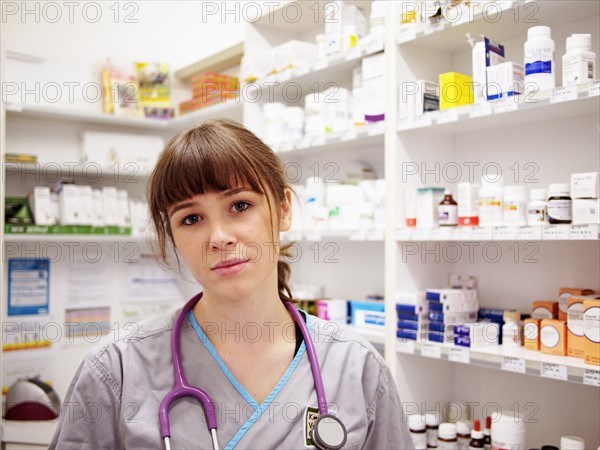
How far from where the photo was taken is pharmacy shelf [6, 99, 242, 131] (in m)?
3.49

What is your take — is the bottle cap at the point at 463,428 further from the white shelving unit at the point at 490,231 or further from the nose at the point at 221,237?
the nose at the point at 221,237

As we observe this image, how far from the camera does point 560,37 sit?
7.70ft

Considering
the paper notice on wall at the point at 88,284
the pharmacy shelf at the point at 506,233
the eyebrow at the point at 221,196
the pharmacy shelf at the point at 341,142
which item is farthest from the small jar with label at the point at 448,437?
the paper notice on wall at the point at 88,284

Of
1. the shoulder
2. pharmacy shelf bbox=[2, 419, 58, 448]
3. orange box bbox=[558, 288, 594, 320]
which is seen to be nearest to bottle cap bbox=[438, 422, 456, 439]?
orange box bbox=[558, 288, 594, 320]

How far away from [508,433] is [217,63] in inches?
112

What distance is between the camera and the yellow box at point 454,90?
2.33 metres

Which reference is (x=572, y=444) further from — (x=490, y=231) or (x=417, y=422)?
(x=490, y=231)

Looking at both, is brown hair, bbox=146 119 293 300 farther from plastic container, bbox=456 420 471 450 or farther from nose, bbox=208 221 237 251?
plastic container, bbox=456 420 471 450

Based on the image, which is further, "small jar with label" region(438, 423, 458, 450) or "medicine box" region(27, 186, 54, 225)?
"medicine box" region(27, 186, 54, 225)

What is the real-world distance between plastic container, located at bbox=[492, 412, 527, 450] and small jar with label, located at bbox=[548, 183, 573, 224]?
697 millimetres

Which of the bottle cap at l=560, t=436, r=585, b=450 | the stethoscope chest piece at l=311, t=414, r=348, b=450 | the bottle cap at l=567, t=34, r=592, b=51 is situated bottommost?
the bottle cap at l=560, t=436, r=585, b=450

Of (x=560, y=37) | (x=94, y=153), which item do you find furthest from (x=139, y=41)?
(x=560, y=37)

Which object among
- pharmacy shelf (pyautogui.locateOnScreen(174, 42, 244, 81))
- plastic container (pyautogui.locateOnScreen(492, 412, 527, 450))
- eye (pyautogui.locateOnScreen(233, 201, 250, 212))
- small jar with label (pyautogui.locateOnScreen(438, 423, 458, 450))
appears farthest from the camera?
pharmacy shelf (pyautogui.locateOnScreen(174, 42, 244, 81))

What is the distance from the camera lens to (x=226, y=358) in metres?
1.42
